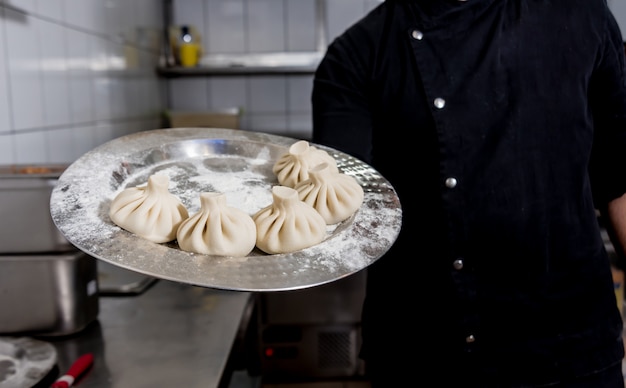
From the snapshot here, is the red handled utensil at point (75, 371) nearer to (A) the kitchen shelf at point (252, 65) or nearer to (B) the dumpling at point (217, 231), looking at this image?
(B) the dumpling at point (217, 231)

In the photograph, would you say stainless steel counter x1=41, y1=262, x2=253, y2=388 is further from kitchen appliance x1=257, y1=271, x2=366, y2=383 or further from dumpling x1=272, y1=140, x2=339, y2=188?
kitchen appliance x1=257, y1=271, x2=366, y2=383

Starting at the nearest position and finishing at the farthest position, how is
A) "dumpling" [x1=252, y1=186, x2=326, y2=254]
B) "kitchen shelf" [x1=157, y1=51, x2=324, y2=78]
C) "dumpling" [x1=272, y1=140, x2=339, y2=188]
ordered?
1. "dumpling" [x1=252, y1=186, x2=326, y2=254]
2. "dumpling" [x1=272, y1=140, x2=339, y2=188]
3. "kitchen shelf" [x1=157, y1=51, x2=324, y2=78]

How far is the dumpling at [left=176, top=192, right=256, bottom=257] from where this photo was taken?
691 mm

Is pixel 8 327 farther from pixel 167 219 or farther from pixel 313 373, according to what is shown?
pixel 313 373

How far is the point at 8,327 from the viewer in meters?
1.15

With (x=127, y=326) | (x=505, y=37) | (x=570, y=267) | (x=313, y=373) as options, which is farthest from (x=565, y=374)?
(x=313, y=373)

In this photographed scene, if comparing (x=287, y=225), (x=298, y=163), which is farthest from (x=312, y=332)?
(x=287, y=225)

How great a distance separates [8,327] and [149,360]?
330 mm

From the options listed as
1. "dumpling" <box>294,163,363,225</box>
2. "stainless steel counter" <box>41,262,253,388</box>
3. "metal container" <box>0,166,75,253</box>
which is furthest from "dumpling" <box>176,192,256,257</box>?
"metal container" <box>0,166,75,253</box>

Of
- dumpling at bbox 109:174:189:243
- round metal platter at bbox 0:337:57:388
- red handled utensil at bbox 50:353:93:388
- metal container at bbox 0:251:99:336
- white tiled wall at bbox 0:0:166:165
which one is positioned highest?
white tiled wall at bbox 0:0:166:165

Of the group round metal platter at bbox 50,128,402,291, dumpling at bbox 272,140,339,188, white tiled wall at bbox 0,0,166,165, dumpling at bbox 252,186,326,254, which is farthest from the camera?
white tiled wall at bbox 0,0,166,165

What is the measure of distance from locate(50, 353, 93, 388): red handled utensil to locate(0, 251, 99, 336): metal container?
0.13 meters

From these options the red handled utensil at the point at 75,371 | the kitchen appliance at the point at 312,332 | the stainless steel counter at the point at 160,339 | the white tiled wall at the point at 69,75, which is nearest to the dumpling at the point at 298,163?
the stainless steel counter at the point at 160,339

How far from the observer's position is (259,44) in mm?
3562
